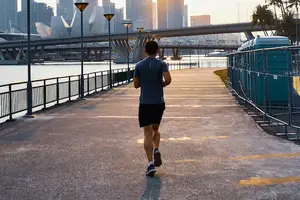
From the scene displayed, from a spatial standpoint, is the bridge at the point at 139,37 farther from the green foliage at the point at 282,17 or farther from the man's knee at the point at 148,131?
the man's knee at the point at 148,131

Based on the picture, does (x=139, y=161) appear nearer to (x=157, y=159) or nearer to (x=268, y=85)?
(x=157, y=159)

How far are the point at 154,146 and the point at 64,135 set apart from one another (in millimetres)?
3935

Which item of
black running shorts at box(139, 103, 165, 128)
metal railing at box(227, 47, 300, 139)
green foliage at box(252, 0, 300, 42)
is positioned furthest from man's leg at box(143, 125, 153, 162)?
green foliage at box(252, 0, 300, 42)

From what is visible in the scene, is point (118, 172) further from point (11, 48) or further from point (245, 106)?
point (11, 48)

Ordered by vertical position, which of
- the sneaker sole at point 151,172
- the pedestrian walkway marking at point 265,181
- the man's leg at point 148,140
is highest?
the man's leg at point 148,140

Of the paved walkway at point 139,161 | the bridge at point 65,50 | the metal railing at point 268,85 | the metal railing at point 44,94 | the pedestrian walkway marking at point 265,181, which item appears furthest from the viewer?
the bridge at point 65,50

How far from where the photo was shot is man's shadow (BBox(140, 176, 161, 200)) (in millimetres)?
5440

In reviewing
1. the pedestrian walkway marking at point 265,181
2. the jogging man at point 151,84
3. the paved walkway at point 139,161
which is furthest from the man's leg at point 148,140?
the pedestrian walkway marking at point 265,181

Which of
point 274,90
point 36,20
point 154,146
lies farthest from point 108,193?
point 36,20

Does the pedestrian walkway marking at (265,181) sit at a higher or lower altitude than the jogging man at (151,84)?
lower

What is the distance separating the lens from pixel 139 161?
742cm

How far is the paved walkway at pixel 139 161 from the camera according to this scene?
18.7 feet

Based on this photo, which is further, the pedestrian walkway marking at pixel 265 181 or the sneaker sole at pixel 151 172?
the sneaker sole at pixel 151 172

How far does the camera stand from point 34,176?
6.52 m
